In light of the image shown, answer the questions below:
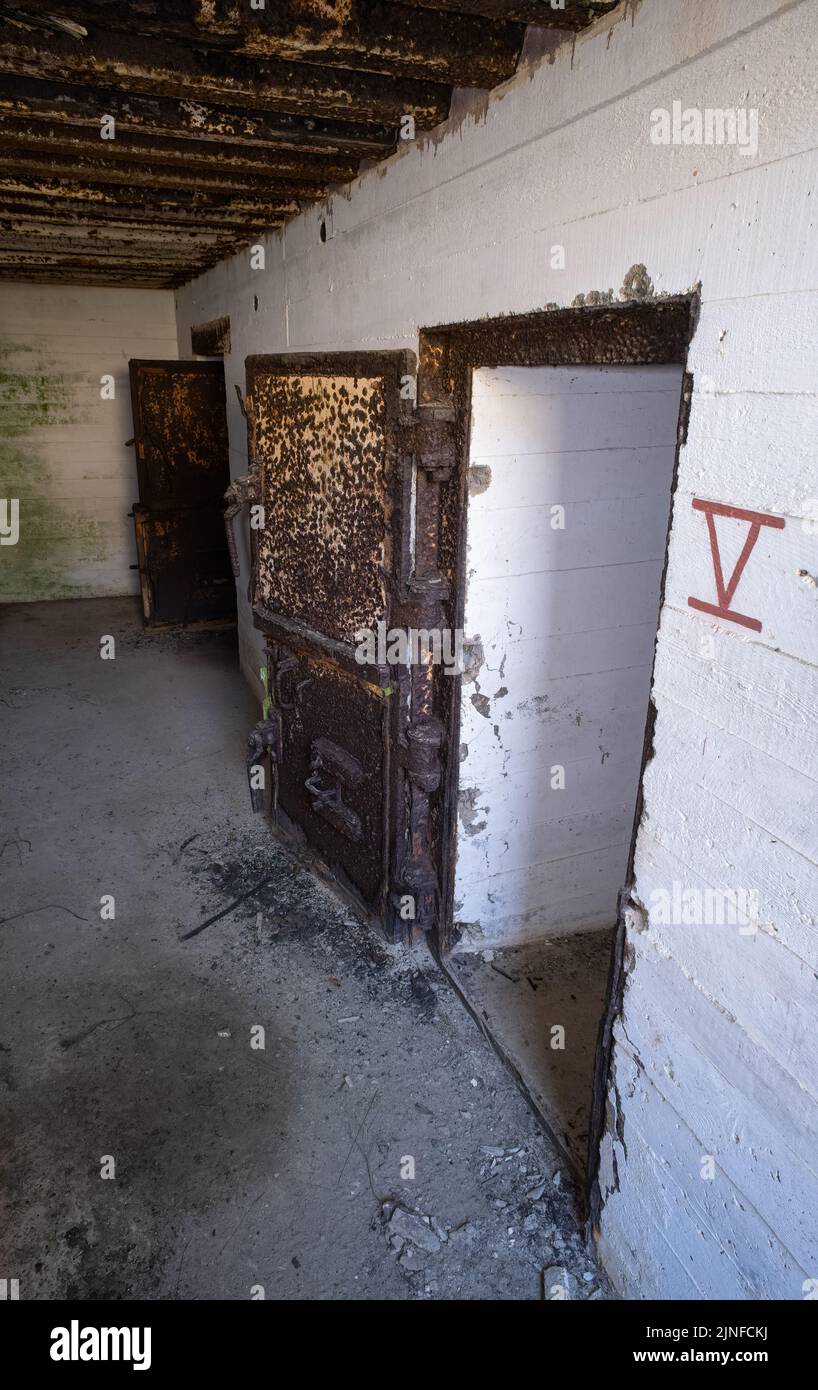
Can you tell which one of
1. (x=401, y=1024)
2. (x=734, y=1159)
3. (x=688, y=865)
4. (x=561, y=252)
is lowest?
(x=401, y=1024)

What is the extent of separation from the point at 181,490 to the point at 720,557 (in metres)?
5.53

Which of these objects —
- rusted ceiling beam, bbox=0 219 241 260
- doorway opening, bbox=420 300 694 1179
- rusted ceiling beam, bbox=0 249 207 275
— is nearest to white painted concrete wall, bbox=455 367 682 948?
doorway opening, bbox=420 300 694 1179

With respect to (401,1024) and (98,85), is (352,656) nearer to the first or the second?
(401,1024)

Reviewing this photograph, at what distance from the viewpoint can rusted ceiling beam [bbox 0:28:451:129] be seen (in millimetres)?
1776

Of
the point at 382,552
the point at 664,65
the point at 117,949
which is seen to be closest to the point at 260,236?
the point at 382,552

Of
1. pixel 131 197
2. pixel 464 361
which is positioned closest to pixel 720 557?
pixel 464 361

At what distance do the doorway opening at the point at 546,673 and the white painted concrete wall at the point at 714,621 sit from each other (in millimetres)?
406

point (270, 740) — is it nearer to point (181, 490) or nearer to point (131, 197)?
point (131, 197)

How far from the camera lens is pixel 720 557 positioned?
1.35m

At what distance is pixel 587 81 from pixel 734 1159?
2020mm

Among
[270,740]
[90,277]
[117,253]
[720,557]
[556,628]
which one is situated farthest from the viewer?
[90,277]

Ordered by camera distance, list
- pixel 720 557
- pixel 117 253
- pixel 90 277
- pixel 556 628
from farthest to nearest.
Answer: pixel 90 277 → pixel 117 253 → pixel 556 628 → pixel 720 557

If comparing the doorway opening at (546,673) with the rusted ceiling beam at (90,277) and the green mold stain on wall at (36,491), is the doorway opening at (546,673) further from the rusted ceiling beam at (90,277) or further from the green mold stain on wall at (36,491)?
the green mold stain on wall at (36,491)

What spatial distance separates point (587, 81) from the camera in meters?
1.62
